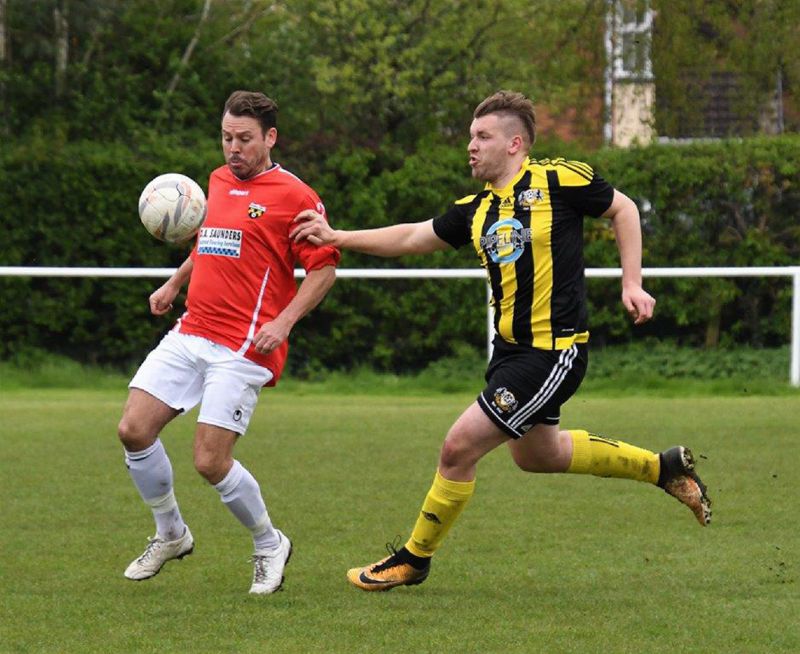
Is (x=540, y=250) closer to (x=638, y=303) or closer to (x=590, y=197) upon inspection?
(x=590, y=197)

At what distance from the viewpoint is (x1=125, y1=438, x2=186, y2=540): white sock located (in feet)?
22.7

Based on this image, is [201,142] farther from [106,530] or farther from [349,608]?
[349,608]

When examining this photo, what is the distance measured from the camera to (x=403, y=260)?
57.4 ft

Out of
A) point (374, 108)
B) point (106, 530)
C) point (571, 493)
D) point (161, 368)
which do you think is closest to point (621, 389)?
point (374, 108)

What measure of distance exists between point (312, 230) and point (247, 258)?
0.33 meters

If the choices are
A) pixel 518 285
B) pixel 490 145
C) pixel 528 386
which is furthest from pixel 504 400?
pixel 490 145

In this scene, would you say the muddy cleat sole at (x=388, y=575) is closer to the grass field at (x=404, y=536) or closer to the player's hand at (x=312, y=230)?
the grass field at (x=404, y=536)

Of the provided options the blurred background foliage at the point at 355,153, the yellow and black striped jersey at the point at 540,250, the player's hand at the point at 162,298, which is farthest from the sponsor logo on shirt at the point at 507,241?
the blurred background foliage at the point at 355,153

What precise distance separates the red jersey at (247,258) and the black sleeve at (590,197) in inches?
40.5

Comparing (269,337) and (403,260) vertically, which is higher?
(269,337)

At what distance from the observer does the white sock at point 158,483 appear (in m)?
6.91

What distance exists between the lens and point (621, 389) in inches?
632

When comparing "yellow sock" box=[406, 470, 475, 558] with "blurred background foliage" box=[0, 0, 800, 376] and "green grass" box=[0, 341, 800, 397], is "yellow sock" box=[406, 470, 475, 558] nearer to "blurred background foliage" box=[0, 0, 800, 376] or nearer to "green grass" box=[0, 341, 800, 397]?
"green grass" box=[0, 341, 800, 397]

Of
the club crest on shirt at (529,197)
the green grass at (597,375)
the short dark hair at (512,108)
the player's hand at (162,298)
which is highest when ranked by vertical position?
the short dark hair at (512,108)
